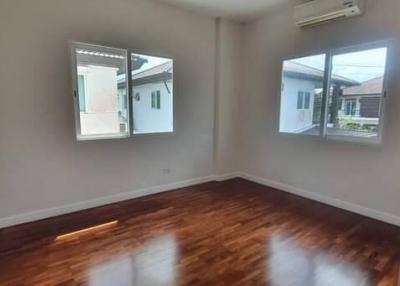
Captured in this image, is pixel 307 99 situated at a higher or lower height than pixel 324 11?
lower

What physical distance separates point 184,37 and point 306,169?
107 inches

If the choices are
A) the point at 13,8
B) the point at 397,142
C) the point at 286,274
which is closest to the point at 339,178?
the point at 397,142


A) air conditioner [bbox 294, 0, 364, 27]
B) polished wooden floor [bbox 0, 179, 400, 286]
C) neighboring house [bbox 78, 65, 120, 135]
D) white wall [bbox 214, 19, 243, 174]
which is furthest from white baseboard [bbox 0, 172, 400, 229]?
air conditioner [bbox 294, 0, 364, 27]

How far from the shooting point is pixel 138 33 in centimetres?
355

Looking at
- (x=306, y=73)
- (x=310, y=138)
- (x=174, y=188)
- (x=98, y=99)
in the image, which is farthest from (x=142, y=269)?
(x=306, y=73)

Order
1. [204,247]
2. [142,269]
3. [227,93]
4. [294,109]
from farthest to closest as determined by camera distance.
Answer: [227,93], [294,109], [204,247], [142,269]

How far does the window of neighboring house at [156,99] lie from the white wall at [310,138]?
161cm

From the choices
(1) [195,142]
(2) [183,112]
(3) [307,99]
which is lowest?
(1) [195,142]

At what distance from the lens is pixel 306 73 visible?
12.4 feet

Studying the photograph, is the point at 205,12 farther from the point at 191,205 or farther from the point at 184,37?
the point at 191,205

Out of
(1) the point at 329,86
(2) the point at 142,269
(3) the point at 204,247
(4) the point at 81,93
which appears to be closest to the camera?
(2) the point at 142,269

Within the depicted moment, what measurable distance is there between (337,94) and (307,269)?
2.32 m

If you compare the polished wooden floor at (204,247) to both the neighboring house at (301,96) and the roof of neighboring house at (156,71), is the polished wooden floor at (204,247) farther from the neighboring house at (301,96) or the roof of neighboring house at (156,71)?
the roof of neighboring house at (156,71)

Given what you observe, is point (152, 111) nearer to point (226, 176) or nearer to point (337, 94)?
point (226, 176)
